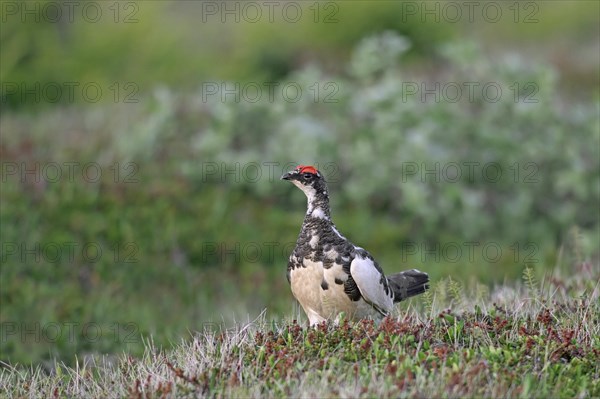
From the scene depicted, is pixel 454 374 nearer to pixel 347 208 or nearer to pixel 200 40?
pixel 347 208

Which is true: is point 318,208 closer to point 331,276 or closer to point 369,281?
point 331,276

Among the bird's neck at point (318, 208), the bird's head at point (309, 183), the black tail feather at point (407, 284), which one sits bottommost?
the black tail feather at point (407, 284)

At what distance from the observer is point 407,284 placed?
24.3 feet

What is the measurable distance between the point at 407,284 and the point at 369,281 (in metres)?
1.02

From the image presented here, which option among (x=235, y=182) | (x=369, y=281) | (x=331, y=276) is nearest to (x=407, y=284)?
(x=369, y=281)

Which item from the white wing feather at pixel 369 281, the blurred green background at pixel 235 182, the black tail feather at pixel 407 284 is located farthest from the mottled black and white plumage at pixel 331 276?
the blurred green background at pixel 235 182

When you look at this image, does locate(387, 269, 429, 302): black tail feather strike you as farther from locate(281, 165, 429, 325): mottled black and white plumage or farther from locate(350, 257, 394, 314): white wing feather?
locate(350, 257, 394, 314): white wing feather

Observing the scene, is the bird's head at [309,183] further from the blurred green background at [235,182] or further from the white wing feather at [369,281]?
the blurred green background at [235,182]

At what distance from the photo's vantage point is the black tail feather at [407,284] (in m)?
7.30

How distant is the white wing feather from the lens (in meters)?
6.45

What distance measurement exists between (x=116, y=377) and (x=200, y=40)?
710 inches

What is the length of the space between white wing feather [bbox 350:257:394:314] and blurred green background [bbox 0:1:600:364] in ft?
8.57

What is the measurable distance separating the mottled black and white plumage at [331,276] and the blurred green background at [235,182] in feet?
8.74

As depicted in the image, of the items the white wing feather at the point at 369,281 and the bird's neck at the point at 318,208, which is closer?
the white wing feather at the point at 369,281
